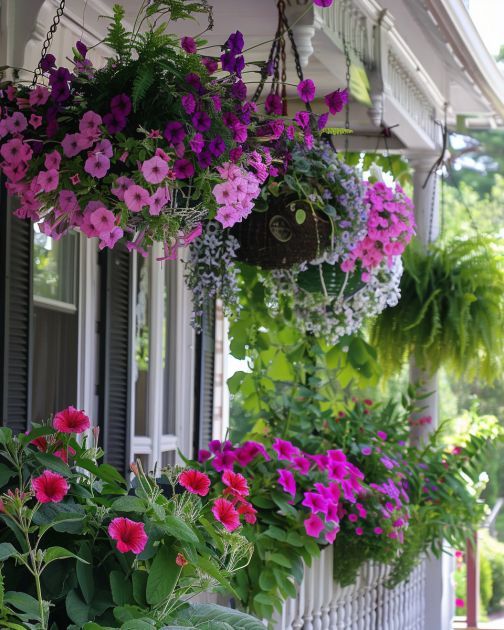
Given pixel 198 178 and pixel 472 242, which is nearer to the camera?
pixel 198 178

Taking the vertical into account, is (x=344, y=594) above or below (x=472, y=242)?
below

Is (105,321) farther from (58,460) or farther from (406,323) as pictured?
(58,460)

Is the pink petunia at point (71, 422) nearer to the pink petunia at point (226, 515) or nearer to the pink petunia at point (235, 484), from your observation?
the pink petunia at point (226, 515)

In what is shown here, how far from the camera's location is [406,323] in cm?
470

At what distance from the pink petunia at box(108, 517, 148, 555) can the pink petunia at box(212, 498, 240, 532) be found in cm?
31

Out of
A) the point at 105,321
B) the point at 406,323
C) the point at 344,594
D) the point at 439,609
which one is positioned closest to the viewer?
the point at 344,594

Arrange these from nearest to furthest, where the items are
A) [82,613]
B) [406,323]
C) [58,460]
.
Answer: [82,613] < [58,460] < [406,323]

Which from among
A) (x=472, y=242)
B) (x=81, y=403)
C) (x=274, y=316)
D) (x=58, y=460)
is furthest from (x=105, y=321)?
(x=58, y=460)

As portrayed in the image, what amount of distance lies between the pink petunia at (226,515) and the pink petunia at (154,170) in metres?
0.65

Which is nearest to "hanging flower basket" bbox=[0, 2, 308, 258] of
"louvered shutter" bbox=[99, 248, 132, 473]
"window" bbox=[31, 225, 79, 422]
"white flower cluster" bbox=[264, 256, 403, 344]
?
"white flower cluster" bbox=[264, 256, 403, 344]

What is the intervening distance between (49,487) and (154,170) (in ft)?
2.17

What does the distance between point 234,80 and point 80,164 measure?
386 mm

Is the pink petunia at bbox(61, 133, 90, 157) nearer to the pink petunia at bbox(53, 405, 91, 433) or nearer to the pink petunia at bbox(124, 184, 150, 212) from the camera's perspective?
the pink petunia at bbox(124, 184, 150, 212)

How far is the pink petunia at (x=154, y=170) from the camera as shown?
212 cm
